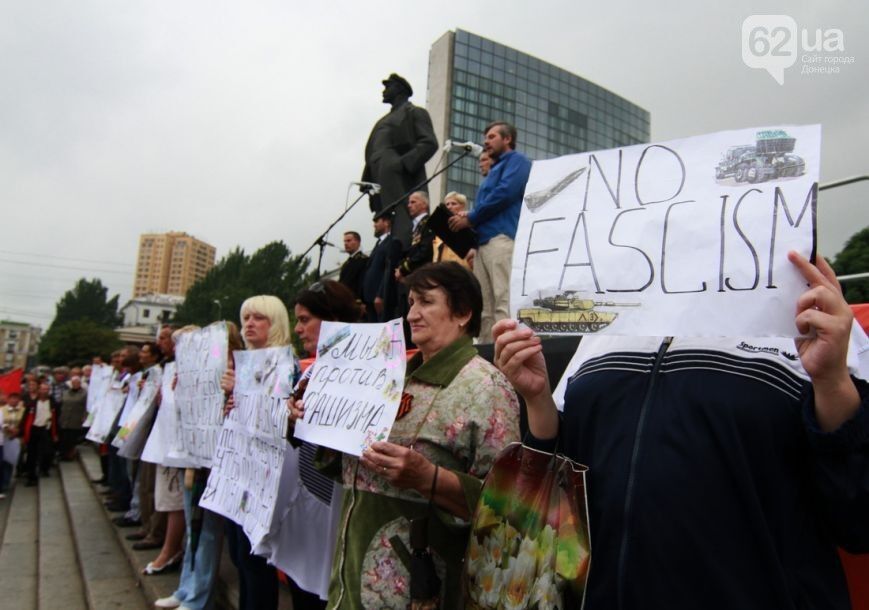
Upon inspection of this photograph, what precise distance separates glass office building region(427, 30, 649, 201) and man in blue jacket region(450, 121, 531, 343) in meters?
12.5

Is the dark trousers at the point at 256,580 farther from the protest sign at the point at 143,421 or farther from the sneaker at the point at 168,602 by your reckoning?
the protest sign at the point at 143,421

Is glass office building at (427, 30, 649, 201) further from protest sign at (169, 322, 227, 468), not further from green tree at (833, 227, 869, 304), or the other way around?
green tree at (833, 227, 869, 304)

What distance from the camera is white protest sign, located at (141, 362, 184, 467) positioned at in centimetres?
428

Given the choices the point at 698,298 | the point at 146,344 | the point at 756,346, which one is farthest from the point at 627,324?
the point at 146,344

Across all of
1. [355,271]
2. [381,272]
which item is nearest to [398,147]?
[355,271]

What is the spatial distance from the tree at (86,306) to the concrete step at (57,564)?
299ft

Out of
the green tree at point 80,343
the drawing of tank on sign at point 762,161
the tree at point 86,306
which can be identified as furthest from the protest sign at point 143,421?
the tree at point 86,306

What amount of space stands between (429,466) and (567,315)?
666 millimetres

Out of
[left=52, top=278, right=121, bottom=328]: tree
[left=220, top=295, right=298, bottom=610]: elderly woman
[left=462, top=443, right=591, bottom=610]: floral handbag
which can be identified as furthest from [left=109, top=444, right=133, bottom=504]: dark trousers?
[left=52, top=278, right=121, bottom=328]: tree

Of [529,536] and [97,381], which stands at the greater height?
[529,536]

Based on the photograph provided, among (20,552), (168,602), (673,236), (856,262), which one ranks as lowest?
(20,552)

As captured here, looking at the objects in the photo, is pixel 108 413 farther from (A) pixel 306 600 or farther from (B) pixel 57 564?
(A) pixel 306 600

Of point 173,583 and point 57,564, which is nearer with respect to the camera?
point 173,583

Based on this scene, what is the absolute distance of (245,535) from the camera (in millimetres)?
2994
